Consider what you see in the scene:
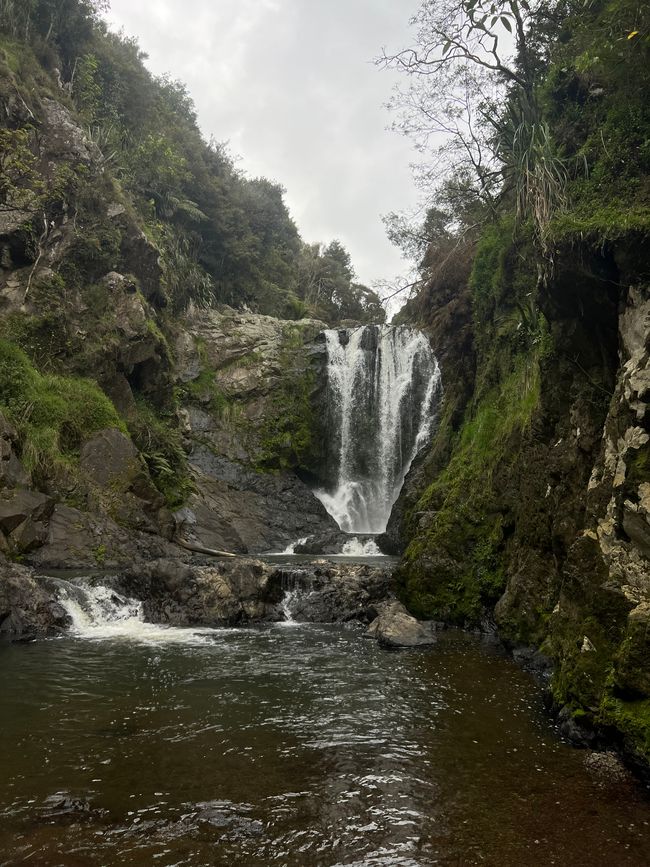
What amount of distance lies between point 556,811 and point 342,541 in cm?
1728

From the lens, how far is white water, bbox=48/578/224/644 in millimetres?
10086

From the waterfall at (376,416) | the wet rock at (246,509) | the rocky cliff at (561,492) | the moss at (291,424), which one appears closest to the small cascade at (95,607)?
the rocky cliff at (561,492)

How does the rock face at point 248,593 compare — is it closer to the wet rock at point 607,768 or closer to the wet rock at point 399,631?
the wet rock at point 399,631

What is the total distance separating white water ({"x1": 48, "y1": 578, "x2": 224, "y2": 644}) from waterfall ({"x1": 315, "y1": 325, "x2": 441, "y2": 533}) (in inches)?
596

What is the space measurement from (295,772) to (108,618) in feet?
24.7

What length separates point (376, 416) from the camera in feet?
90.5

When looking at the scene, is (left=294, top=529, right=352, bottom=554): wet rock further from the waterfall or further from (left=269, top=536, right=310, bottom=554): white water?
the waterfall

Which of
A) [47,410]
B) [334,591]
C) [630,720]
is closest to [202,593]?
[334,591]

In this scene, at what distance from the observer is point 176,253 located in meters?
30.4

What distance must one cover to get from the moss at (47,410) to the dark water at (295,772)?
8.96m

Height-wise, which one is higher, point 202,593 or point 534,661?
point 202,593

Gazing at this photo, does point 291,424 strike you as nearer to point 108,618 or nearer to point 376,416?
point 376,416

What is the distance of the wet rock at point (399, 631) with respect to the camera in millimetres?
9422

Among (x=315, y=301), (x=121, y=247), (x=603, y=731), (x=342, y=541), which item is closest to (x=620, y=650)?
(x=603, y=731)
